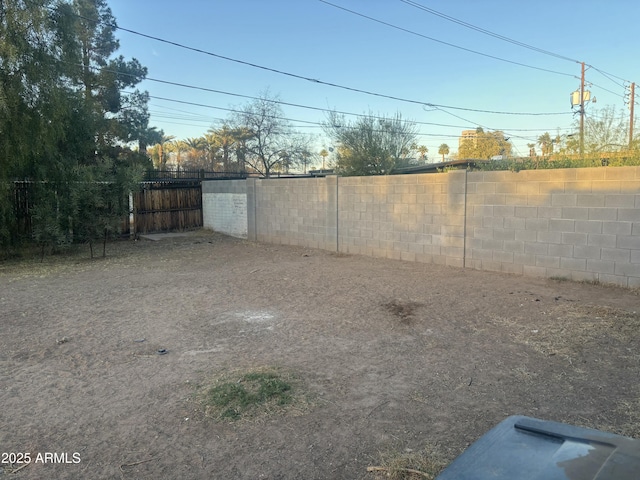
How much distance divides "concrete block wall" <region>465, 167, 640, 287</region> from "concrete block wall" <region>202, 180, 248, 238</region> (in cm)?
850

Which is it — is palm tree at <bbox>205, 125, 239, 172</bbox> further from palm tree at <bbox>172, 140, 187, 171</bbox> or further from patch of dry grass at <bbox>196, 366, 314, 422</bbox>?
patch of dry grass at <bbox>196, 366, 314, 422</bbox>

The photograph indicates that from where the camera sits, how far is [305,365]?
4.37 metres

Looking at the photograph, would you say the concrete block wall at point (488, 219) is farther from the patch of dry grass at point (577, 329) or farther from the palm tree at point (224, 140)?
the palm tree at point (224, 140)

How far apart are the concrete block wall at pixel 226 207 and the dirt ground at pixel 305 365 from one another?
7.08 m

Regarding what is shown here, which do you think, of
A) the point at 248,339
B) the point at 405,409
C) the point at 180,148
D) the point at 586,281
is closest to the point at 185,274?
the point at 248,339

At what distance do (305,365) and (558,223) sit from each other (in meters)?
5.79

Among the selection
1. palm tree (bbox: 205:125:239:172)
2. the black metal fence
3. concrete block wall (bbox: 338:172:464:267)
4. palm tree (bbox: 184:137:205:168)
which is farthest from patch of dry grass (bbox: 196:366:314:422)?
palm tree (bbox: 184:137:205:168)

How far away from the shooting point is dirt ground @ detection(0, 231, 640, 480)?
2.96 m

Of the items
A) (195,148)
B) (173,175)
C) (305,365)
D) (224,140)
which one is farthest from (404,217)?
(195,148)

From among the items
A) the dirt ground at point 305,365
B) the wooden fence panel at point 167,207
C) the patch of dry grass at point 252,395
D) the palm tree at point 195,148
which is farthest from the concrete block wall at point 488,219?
the palm tree at point 195,148

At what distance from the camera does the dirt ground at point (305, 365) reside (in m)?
2.96

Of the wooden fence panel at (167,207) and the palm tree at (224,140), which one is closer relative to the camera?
the wooden fence panel at (167,207)

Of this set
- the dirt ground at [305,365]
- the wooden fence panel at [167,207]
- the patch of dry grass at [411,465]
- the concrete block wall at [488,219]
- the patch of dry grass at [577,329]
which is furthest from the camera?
the wooden fence panel at [167,207]

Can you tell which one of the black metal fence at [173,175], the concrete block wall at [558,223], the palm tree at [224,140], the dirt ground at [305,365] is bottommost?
the dirt ground at [305,365]
